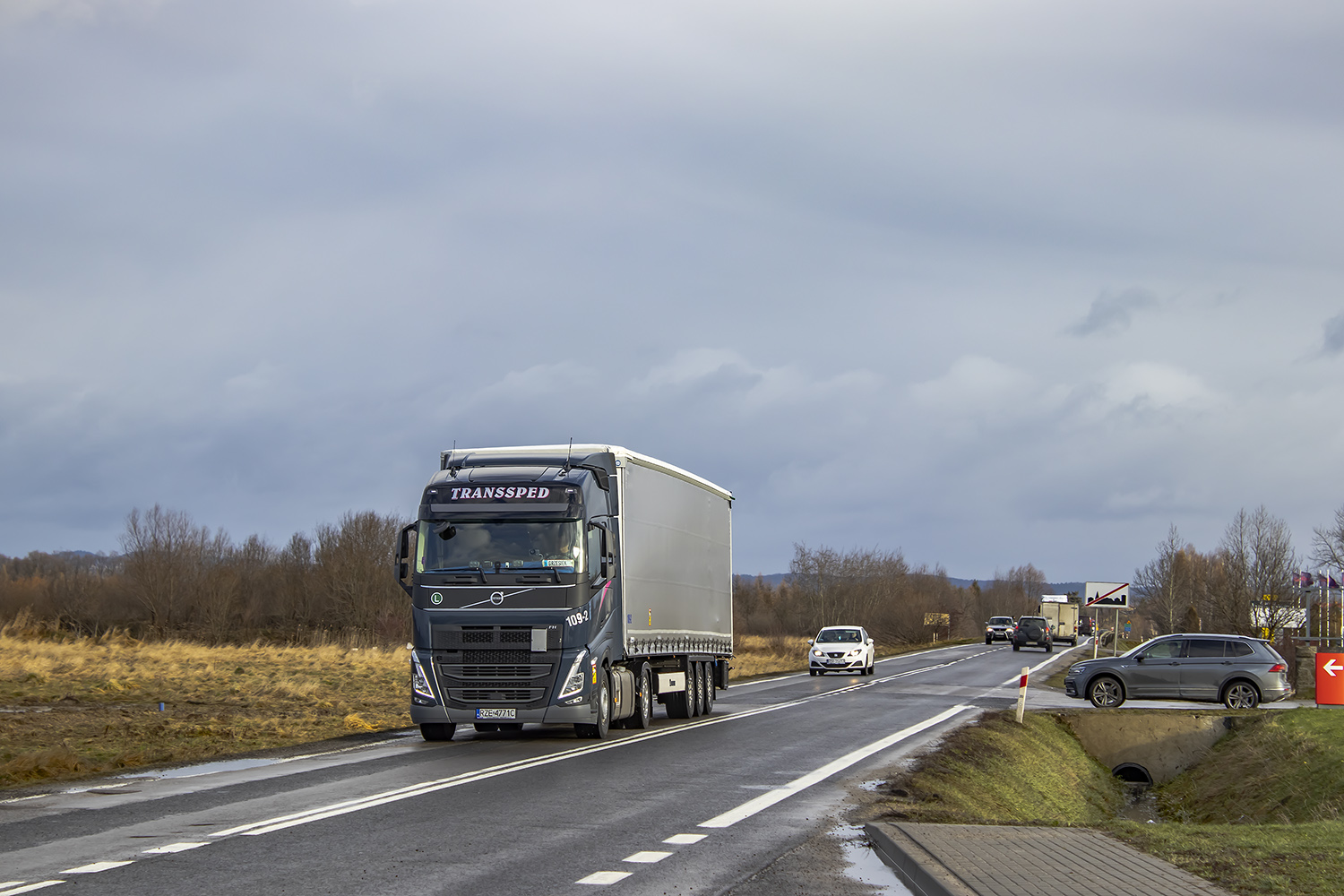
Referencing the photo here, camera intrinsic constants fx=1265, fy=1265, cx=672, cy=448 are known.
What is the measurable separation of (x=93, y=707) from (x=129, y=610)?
70.9 metres

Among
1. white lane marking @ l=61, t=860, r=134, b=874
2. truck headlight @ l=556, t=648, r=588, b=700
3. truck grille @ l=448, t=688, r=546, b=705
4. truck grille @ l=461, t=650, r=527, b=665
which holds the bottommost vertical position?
white lane marking @ l=61, t=860, r=134, b=874

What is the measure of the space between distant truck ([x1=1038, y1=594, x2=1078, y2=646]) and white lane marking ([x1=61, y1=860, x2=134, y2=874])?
81.8 meters

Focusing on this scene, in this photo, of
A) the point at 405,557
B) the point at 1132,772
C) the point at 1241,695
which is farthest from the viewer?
the point at 1241,695

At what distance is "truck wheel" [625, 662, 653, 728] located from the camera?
784 inches

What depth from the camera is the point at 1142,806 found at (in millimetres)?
20438

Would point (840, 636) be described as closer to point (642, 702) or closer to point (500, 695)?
point (642, 702)

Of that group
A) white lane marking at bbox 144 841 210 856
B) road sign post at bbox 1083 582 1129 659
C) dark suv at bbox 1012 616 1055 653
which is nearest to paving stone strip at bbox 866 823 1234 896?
white lane marking at bbox 144 841 210 856

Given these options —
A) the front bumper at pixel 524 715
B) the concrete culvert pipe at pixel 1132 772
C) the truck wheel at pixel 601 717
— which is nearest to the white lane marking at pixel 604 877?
the front bumper at pixel 524 715

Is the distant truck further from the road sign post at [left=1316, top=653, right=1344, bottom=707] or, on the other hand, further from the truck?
the truck

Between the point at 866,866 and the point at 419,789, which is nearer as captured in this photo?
the point at 866,866

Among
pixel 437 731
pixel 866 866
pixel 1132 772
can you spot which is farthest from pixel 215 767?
pixel 1132 772

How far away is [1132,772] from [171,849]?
1943cm

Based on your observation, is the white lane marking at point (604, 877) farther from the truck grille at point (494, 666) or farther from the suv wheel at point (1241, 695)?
the suv wheel at point (1241, 695)

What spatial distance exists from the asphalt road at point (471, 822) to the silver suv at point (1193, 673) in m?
10.6
